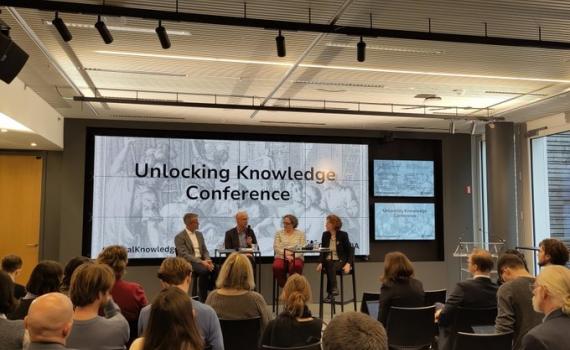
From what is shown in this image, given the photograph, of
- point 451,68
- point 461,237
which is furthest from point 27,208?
point 461,237

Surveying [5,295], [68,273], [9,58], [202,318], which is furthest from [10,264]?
[202,318]

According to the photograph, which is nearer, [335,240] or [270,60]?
[270,60]

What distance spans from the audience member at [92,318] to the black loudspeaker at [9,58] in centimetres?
242

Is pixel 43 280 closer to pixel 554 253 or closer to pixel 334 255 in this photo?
pixel 554 253

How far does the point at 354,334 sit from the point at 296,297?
5.86 feet

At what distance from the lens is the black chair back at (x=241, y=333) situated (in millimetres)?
3398

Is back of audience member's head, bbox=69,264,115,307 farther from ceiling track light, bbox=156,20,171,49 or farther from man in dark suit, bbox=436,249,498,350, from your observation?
man in dark suit, bbox=436,249,498,350

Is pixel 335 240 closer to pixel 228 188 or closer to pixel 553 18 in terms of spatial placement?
pixel 228 188

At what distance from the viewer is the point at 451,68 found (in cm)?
595

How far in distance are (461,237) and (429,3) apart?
6.72m

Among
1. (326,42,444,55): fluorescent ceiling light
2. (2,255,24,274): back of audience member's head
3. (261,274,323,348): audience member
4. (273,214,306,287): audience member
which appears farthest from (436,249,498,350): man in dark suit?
(2,255,24,274): back of audience member's head

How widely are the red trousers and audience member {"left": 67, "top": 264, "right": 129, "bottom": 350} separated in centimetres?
460

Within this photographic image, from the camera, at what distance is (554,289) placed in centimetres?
236

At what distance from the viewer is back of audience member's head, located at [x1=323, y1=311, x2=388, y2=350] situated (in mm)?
1411
